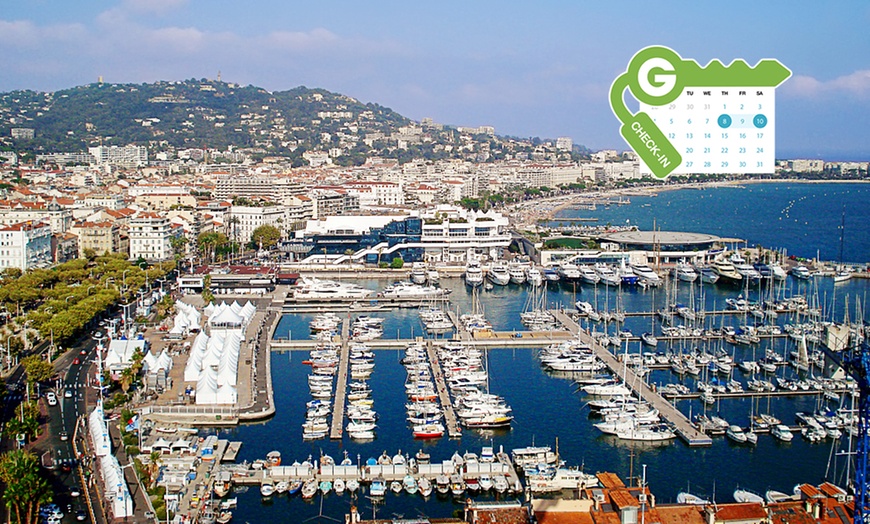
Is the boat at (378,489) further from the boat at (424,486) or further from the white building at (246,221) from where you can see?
the white building at (246,221)

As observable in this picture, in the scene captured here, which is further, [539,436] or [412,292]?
[412,292]

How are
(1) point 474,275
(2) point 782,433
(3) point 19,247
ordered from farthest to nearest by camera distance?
(1) point 474,275 → (3) point 19,247 → (2) point 782,433

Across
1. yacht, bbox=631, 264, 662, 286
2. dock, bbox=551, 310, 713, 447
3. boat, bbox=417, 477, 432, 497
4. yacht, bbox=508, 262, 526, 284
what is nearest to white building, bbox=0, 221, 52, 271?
yacht, bbox=508, 262, 526, 284

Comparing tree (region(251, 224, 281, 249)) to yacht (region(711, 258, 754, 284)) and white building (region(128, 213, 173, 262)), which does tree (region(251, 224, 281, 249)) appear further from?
yacht (region(711, 258, 754, 284))

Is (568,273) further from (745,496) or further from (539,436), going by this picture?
(745,496)

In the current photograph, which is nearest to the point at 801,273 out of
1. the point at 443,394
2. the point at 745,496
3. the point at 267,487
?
the point at 443,394

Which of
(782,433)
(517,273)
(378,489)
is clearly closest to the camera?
(378,489)

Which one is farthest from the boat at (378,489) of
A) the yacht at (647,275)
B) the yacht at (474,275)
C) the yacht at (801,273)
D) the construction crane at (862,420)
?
the yacht at (801,273)
